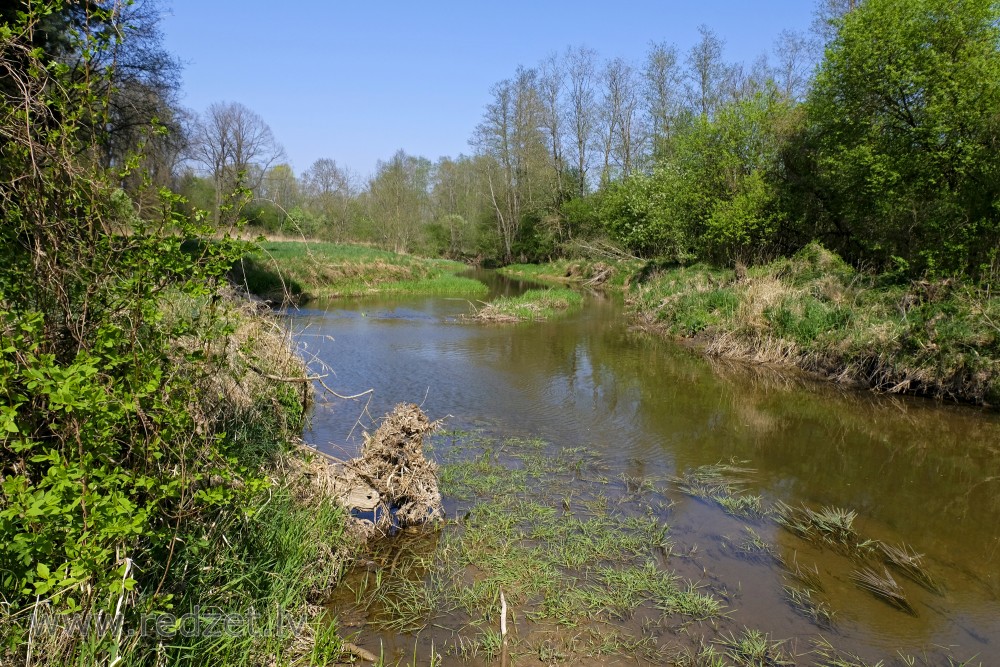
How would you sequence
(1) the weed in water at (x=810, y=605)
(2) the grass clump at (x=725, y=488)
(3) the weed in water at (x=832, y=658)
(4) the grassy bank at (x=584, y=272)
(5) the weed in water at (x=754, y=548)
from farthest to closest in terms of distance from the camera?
(4) the grassy bank at (x=584, y=272) → (2) the grass clump at (x=725, y=488) → (5) the weed in water at (x=754, y=548) → (1) the weed in water at (x=810, y=605) → (3) the weed in water at (x=832, y=658)

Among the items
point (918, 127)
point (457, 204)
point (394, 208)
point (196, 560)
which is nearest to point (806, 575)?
point (196, 560)

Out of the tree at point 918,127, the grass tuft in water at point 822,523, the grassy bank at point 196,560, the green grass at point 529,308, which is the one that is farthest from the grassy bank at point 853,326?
the grassy bank at point 196,560

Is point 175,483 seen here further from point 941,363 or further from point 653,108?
point 653,108

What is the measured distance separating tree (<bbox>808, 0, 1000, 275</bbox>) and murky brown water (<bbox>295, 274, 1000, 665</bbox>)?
3.95 m

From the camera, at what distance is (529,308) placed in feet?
65.9

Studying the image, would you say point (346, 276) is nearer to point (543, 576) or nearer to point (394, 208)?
point (394, 208)

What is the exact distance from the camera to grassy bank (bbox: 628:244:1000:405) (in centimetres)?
955

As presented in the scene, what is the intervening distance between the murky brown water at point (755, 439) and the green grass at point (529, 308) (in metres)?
2.84

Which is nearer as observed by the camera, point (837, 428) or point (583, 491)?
point (583, 491)

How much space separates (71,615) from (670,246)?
86.2 feet

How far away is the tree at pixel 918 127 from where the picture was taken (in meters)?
11.0

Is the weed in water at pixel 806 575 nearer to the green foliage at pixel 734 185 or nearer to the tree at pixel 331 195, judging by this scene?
the green foliage at pixel 734 185

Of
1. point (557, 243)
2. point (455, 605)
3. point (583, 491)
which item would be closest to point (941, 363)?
point (583, 491)

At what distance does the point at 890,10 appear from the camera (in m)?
13.0
